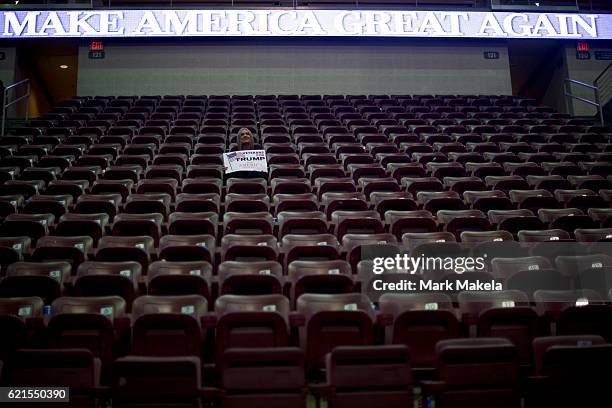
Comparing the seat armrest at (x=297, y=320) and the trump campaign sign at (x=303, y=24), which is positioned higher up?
the trump campaign sign at (x=303, y=24)

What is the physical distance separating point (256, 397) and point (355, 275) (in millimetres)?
1718

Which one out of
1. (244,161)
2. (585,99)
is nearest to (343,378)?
(244,161)

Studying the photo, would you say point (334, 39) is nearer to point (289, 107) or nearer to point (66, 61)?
point (289, 107)

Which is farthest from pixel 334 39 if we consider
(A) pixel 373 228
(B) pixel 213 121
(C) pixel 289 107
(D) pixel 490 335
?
(D) pixel 490 335

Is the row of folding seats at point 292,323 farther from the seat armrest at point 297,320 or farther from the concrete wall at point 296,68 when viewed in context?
the concrete wall at point 296,68

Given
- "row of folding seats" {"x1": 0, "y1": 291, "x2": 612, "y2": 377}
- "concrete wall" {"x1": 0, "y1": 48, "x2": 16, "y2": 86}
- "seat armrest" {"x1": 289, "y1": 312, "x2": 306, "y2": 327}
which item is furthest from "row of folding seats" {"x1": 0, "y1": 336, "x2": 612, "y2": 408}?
"concrete wall" {"x1": 0, "y1": 48, "x2": 16, "y2": 86}

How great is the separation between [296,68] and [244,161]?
20.1ft

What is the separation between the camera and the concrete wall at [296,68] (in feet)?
37.8

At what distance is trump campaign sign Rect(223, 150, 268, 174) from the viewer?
6.04m

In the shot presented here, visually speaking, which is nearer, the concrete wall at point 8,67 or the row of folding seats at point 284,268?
the row of folding seats at point 284,268

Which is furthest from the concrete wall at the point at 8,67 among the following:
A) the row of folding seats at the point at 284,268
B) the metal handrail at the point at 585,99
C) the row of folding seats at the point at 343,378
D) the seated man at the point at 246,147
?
the metal handrail at the point at 585,99

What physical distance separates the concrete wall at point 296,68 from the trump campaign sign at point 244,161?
19.1ft

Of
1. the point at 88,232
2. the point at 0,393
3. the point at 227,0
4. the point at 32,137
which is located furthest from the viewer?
the point at 227,0

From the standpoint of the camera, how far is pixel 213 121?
8.95 metres
